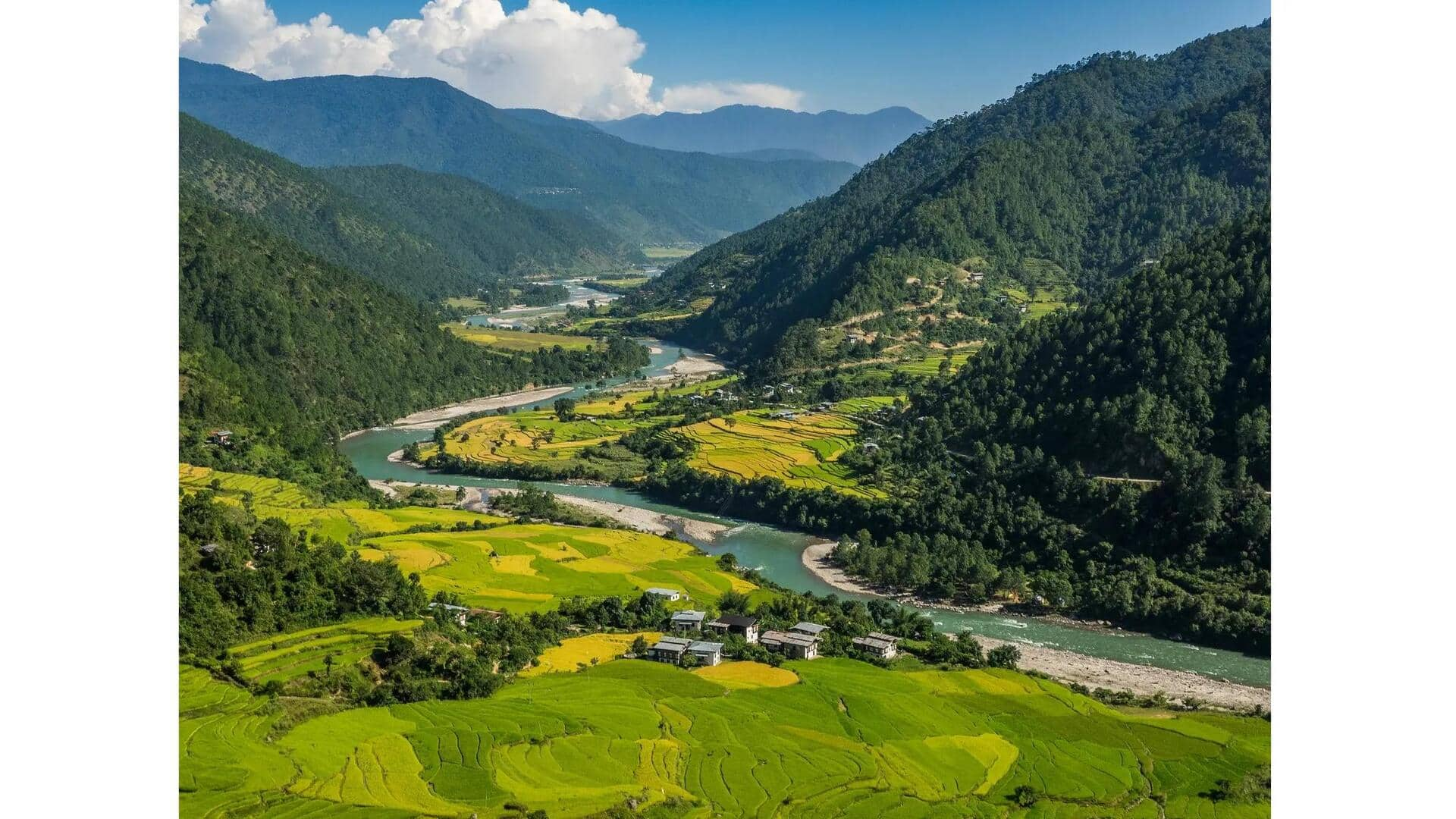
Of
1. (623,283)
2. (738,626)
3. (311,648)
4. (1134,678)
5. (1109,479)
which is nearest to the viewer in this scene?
(311,648)

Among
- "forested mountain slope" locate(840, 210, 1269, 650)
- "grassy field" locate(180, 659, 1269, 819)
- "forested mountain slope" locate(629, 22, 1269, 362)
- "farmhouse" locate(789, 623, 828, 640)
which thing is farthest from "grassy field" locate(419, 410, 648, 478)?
"grassy field" locate(180, 659, 1269, 819)

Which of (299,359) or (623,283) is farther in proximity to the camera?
(623,283)

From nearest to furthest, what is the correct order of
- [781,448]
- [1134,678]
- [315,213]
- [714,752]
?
[714,752], [1134,678], [781,448], [315,213]

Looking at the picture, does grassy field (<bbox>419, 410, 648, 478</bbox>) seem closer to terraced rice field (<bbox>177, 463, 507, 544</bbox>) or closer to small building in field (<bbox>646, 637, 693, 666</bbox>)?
terraced rice field (<bbox>177, 463, 507, 544</bbox>)

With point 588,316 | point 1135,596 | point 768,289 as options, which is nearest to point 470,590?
point 1135,596

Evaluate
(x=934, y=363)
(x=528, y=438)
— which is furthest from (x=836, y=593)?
(x=934, y=363)

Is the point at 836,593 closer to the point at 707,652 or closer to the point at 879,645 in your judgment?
the point at 879,645

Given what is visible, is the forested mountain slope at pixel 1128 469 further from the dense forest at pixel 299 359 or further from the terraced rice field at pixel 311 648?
the dense forest at pixel 299 359

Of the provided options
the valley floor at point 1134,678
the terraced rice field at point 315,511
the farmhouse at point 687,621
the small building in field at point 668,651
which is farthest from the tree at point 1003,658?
the terraced rice field at point 315,511
